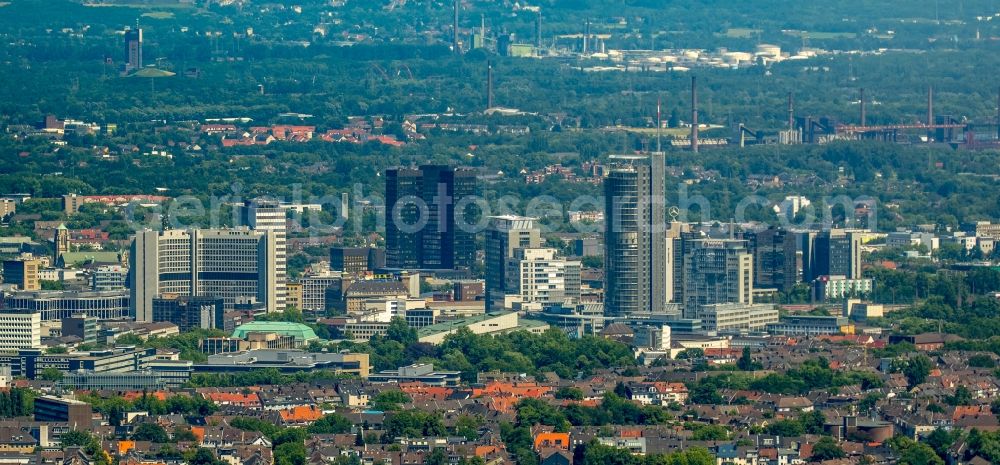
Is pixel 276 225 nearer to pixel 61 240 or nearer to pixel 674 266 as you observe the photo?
pixel 61 240

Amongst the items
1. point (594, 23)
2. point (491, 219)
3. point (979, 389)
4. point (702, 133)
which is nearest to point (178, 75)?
point (702, 133)

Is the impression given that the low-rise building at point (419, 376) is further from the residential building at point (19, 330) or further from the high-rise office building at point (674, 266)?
the high-rise office building at point (674, 266)

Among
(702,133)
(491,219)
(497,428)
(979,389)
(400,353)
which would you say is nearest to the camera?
(497,428)

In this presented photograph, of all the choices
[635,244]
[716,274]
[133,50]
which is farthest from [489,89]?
[635,244]

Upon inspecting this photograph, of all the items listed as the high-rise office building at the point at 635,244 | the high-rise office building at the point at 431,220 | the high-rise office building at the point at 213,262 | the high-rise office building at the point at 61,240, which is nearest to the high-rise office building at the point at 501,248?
the high-rise office building at the point at 635,244

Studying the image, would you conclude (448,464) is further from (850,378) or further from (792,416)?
(850,378)

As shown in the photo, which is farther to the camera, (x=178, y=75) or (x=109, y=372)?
(x=178, y=75)
